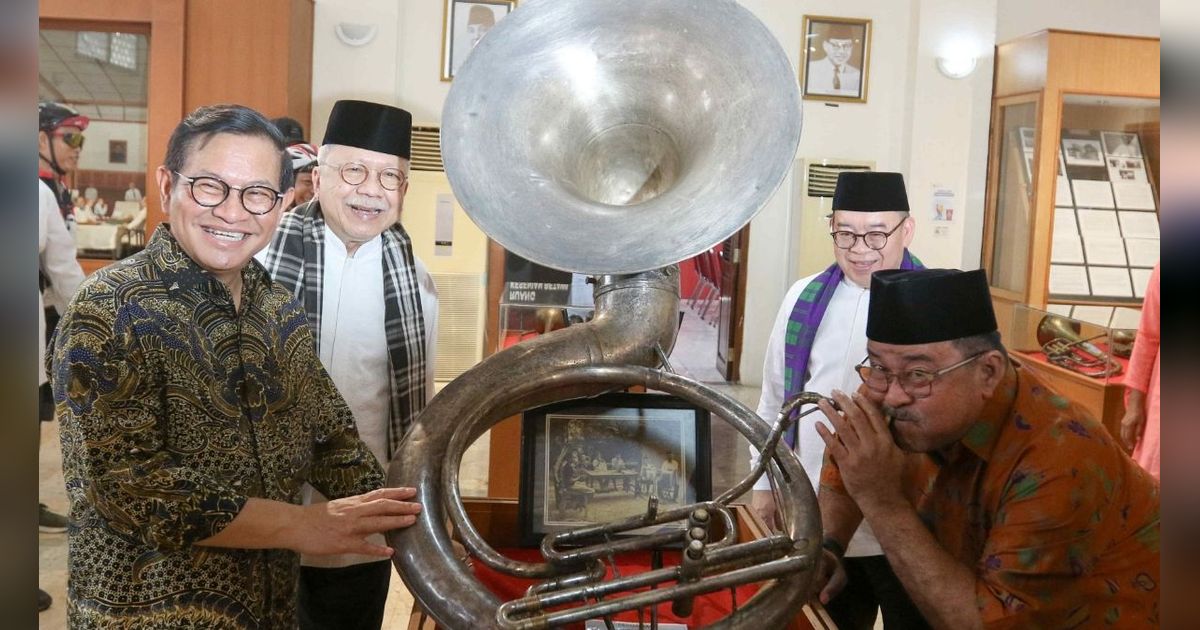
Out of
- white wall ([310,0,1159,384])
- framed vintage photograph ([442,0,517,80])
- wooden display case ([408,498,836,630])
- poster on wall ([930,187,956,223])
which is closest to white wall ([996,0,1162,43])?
white wall ([310,0,1159,384])

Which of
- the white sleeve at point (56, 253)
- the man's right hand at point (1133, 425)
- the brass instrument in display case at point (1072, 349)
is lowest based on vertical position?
the man's right hand at point (1133, 425)

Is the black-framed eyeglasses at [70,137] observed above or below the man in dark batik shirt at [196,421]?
above

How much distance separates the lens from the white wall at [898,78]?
240 inches

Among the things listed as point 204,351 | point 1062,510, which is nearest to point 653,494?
point 1062,510

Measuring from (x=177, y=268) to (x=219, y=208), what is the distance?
98 millimetres

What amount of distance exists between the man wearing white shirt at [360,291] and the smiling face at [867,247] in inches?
38.1

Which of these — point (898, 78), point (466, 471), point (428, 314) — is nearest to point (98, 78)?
point (466, 471)

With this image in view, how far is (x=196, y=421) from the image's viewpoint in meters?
1.28

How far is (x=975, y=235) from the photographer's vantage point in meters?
6.42

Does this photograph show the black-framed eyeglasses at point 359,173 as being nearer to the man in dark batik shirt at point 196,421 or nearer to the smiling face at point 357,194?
the smiling face at point 357,194

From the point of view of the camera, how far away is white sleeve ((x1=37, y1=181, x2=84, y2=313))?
304cm

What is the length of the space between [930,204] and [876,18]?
50.4 inches

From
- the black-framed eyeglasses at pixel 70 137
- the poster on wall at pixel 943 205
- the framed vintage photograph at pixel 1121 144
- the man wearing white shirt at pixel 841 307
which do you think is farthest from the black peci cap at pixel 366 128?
the framed vintage photograph at pixel 1121 144

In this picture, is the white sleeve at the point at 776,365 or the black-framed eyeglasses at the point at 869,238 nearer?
the black-framed eyeglasses at the point at 869,238
